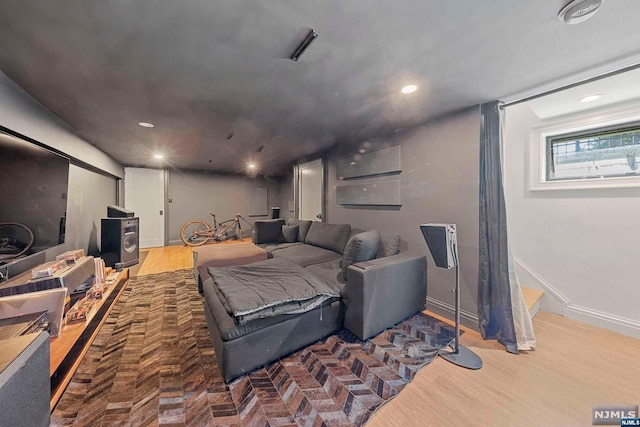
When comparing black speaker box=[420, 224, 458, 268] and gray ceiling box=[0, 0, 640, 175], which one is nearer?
gray ceiling box=[0, 0, 640, 175]

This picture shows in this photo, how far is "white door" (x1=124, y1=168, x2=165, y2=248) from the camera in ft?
18.1

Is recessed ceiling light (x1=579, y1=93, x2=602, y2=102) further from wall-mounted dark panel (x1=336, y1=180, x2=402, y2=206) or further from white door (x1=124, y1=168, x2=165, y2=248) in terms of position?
white door (x1=124, y1=168, x2=165, y2=248)

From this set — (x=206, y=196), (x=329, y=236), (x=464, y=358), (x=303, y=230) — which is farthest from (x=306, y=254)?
(x=206, y=196)

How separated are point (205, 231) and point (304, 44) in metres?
6.32

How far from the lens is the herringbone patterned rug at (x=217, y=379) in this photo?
1237 millimetres

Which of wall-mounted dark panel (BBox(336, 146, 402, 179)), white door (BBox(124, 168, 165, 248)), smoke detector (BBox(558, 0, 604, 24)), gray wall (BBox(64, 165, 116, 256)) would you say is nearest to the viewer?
smoke detector (BBox(558, 0, 604, 24))

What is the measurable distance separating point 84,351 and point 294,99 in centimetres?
262

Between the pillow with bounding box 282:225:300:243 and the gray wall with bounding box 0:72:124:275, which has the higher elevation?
the gray wall with bounding box 0:72:124:275

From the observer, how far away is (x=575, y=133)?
8.05 feet

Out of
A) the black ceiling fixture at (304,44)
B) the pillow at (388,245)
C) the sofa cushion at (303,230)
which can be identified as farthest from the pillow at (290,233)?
the black ceiling fixture at (304,44)

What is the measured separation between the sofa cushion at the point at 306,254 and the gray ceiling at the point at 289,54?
1760 mm

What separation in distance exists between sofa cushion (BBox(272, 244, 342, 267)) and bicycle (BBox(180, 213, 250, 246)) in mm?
3904

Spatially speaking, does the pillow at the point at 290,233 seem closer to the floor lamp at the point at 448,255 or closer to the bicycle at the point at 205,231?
the floor lamp at the point at 448,255

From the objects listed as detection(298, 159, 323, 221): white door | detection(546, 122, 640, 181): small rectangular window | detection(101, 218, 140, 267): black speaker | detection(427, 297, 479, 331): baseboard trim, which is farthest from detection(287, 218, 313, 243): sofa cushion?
Answer: detection(546, 122, 640, 181): small rectangular window
